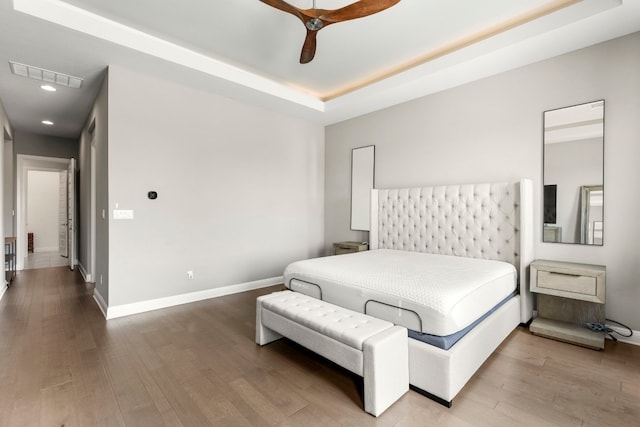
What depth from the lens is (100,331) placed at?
297 cm

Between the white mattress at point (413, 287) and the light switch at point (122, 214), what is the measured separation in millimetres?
2004

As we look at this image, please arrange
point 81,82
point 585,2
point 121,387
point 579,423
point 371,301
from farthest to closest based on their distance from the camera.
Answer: point 81,82 < point 585,2 < point 371,301 < point 121,387 < point 579,423

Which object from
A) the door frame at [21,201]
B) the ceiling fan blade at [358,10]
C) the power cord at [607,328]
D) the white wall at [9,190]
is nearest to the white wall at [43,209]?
the door frame at [21,201]

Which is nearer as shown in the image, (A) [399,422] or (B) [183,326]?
(A) [399,422]

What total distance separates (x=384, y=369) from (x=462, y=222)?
2.46 metres

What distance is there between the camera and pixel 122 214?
340 centimetres

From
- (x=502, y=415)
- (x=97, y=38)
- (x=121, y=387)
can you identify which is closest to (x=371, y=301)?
(x=502, y=415)

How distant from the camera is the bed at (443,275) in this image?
1.91m

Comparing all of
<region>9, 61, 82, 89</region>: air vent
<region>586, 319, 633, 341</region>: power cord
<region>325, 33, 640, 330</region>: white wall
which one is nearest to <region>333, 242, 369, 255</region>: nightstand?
<region>325, 33, 640, 330</region>: white wall

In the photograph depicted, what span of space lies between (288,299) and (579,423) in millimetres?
2004

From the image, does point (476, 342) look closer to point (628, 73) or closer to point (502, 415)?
point (502, 415)

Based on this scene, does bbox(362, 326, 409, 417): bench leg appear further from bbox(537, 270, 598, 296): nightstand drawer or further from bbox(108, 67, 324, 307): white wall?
bbox(108, 67, 324, 307): white wall

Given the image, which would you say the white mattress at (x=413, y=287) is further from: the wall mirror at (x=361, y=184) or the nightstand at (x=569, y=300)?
the wall mirror at (x=361, y=184)

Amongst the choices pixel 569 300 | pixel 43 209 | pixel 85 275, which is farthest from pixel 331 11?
pixel 43 209
